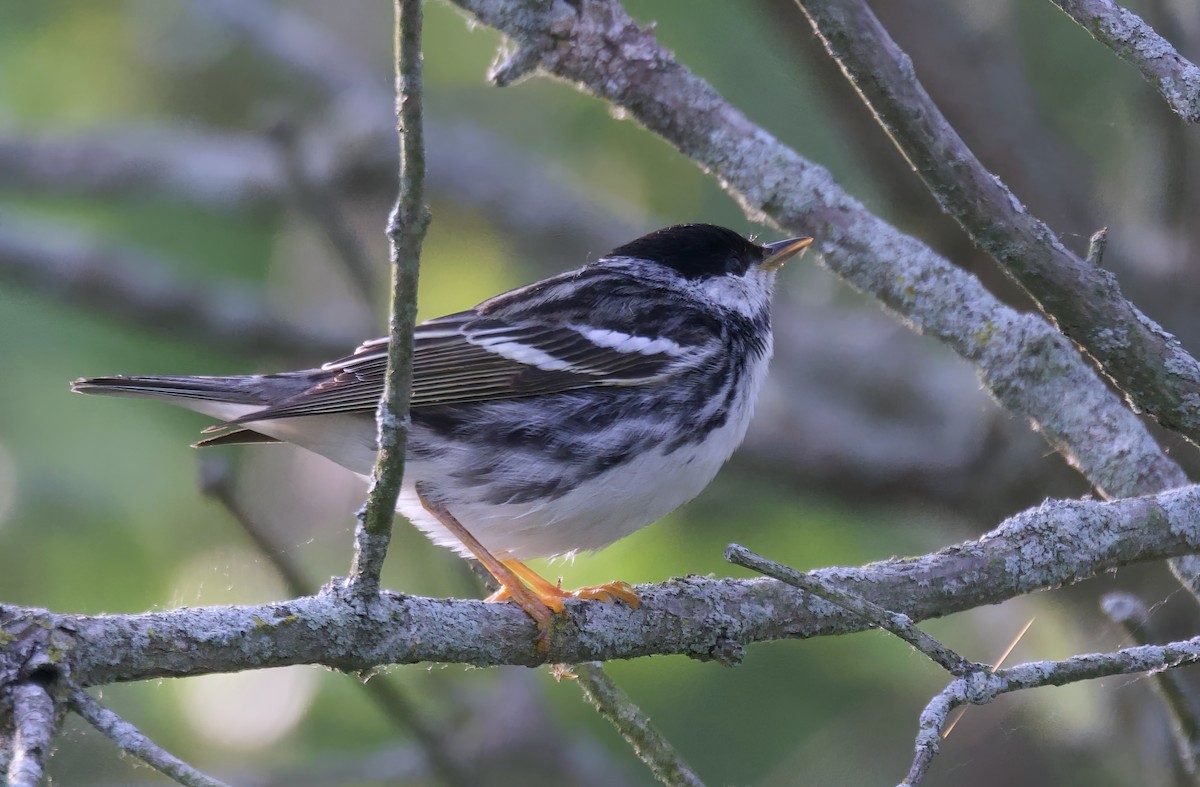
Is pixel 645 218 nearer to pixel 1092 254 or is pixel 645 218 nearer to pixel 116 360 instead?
pixel 116 360

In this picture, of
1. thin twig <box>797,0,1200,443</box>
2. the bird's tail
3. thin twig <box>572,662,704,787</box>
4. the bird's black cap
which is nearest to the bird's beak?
the bird's black cap

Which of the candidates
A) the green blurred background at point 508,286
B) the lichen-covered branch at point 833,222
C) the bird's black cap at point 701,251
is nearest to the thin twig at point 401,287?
the lichen-covered branch at point 833,222

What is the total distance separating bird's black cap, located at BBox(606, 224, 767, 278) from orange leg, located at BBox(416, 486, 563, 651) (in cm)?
148

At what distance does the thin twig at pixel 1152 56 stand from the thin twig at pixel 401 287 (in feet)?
4.75

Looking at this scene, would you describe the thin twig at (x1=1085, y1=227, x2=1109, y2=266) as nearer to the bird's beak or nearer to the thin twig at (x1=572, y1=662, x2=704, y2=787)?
the bird's beak

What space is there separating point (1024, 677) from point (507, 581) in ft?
4.98

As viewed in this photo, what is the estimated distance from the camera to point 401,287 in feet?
7.34

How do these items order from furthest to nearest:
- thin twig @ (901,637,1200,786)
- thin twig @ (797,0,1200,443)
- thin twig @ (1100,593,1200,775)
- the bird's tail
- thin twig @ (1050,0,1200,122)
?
the bird's tail
thin twig @ (1100,593,1200,775)
thin twig @ (797,0,1200,443)
thin twig @ (1050,0,1200,122)
thin twig @ (901,637,1200,786)

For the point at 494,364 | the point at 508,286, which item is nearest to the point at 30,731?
the point at 494,364

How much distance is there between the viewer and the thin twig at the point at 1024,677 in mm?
2314

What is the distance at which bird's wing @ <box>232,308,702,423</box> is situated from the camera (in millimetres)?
3920

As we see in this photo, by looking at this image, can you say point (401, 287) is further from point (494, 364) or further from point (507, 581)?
point (494, 364)

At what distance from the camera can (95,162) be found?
24.0ft

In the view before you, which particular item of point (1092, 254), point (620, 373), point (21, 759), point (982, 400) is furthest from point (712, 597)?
point (982, 400)
